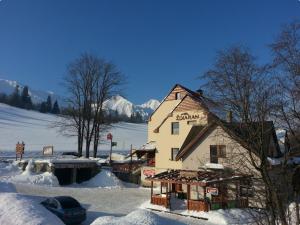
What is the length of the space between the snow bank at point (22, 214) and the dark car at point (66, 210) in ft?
22.8

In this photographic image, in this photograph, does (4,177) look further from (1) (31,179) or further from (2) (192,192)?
(2) (192,192)

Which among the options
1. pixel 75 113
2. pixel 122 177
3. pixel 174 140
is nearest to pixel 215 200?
pixel 174 140

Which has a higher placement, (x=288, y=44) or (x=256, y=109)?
(x=288, y=44)

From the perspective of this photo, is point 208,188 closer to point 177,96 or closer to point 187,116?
point 187,116

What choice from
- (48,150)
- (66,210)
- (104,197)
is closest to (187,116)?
(104,197)

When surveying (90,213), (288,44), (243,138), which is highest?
(288,44)

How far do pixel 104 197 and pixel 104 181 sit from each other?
8850 mm

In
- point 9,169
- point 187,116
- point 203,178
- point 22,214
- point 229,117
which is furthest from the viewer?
point 9,169

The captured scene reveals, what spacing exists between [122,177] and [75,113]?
1160 cm

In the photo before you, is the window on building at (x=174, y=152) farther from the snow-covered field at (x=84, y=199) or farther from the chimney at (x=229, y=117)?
the chimney at (x=229, y=117)

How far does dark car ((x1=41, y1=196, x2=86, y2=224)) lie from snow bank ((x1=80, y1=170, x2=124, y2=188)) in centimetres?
1843

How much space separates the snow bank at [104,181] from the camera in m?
39.7

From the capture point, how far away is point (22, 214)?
38.0 ft

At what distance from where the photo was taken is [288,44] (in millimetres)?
15438
